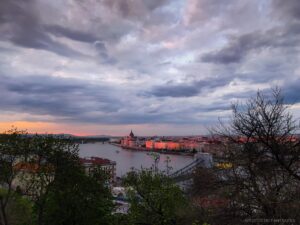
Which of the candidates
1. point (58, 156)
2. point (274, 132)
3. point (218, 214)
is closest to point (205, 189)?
point (218, 214)

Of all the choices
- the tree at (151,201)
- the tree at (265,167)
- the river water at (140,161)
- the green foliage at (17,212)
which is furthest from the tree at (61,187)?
the river water at (140,161)

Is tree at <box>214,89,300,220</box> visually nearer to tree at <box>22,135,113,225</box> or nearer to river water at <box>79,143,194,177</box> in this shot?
tree at <box>22,135,113,225</box>

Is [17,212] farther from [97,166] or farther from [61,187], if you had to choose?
[61,187]

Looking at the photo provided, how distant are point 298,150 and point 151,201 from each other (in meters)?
9.14

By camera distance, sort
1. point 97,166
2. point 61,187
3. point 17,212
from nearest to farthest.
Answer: point 61,187, point 17,212, point 97,166

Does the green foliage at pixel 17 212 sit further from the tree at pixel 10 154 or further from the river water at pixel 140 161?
the river water at pixel 140 161

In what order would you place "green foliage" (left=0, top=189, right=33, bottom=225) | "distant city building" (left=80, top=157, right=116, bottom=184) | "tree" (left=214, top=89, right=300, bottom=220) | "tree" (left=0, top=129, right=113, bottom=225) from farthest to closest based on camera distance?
"distant city building" (left=80, top=157, right=116, bottom=184) < "green foliage" (left=0, top=189, right=33, bottom=225) < "tree" (left=0, top=129, right=113, bottom=225) < "tree" (left=214, top=89, right=300, bottom=220)

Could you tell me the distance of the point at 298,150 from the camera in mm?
8867

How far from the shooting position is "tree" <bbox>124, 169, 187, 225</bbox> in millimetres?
16156

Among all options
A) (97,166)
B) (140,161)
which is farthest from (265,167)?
(140,161)

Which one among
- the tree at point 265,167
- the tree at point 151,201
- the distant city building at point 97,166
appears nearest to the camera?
the tree at point 265,167

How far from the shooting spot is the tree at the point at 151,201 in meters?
16.2

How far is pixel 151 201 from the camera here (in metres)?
16.9

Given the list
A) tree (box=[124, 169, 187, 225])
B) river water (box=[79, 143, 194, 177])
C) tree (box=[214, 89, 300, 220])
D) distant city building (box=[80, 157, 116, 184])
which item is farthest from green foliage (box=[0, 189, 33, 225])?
river water (box=[79, 143, 194, 177])
